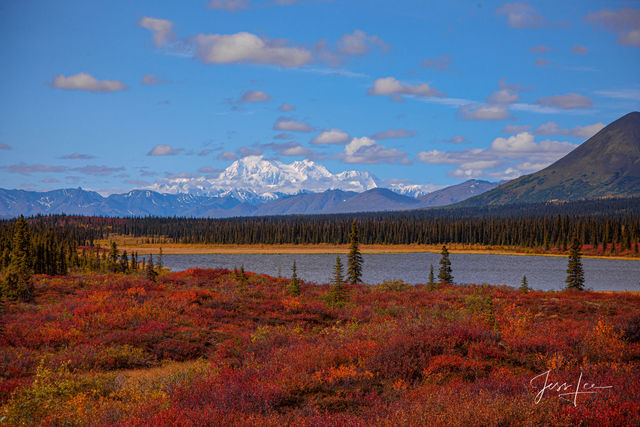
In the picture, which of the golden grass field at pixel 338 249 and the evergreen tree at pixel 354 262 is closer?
the evergreen tree at pixel 354 262

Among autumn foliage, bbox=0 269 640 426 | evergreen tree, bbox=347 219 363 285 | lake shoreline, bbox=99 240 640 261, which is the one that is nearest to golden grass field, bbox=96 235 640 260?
lake shoreline, bbox=99 240 640 261

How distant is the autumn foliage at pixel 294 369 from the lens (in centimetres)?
715

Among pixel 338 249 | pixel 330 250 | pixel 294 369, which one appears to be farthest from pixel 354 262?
pixel 338 249

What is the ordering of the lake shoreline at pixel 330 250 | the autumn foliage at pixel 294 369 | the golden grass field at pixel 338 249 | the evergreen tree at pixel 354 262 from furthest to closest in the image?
1. the golden grass field at pixel 338 249
2. the lake shoreline at pixel 330 250
3. the evergreen tree at pixel 354 262
4. the autumn foliage at pixel 294 369

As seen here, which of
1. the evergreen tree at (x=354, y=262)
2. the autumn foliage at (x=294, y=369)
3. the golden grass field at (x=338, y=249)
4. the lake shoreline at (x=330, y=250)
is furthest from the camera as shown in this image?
the golden grass field at (x=338, y=249)

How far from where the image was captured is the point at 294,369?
9.88 meters

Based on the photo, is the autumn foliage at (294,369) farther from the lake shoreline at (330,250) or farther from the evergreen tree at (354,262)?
the lake shoreline at (330,250)

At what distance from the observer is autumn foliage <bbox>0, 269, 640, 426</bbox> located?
23.5 ft

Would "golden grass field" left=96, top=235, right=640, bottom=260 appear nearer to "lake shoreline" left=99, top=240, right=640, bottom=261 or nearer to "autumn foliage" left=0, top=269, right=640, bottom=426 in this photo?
"lake shoreline" left=99, top=240, right=640, bottom=261

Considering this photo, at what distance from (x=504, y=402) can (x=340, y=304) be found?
1568 centimetres

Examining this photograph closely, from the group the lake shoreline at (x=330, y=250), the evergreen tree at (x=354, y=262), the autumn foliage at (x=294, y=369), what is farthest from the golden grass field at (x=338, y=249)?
the autumn foliage at (x=294, y=369)

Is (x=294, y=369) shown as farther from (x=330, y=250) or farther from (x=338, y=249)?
(x=338, y=249)

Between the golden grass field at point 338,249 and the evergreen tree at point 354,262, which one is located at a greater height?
the evergreen tree at point 354,262

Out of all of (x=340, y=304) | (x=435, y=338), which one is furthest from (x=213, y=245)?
(x=435, y=338)
